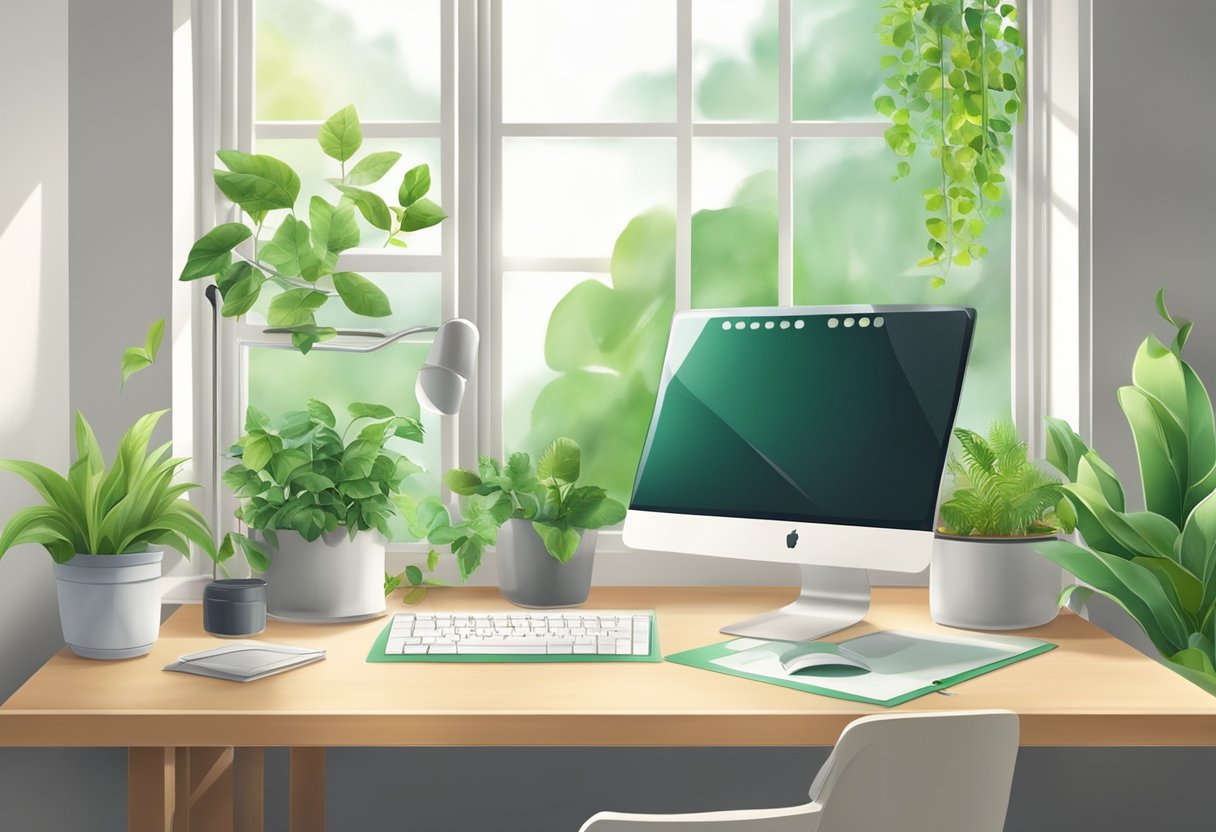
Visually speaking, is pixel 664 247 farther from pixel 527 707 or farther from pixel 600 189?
pixel 527 707

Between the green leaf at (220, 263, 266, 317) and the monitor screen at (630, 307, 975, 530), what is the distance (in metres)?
0.74

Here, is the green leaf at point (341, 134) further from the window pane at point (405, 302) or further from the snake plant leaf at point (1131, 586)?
the snake plant leaf at point (1131, 586)

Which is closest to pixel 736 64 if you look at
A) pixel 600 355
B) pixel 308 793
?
pixel 600 355

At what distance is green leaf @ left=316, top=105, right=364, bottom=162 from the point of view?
1766 mm

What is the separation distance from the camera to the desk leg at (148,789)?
1.22 meters

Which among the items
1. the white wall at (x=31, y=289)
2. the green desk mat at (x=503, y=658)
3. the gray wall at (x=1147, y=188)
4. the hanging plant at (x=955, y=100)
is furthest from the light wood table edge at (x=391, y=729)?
the hanging plant at (x=955, y=100)

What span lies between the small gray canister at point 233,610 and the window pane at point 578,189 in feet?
2.97

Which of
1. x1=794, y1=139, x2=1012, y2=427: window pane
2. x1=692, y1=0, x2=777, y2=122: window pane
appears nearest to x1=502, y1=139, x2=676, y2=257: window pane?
x1=692, y1=0, x2=777, y2=122: window pane

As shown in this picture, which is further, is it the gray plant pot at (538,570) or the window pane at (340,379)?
the window pane at (340,379)

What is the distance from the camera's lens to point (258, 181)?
1.69m

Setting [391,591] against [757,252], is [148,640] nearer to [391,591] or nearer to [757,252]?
[391,591]

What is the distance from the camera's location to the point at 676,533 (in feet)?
5.42

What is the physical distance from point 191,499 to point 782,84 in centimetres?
152

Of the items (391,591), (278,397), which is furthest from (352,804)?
(278,397)
